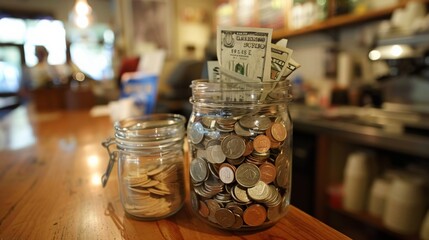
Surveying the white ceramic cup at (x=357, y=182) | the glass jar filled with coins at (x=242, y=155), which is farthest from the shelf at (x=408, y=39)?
the glass jar filled with coins at (x=242, y=155)

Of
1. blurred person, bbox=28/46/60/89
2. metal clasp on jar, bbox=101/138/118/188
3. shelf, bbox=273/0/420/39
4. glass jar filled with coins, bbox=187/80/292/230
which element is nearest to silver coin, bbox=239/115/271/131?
glass jar filled with coins, bbox=187/80/292/230

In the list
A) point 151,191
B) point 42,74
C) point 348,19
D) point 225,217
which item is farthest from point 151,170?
point 42,74

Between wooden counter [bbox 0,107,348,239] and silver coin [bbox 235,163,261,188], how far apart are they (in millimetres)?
73

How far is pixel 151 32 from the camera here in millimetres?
3422

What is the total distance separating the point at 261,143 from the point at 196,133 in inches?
3.9

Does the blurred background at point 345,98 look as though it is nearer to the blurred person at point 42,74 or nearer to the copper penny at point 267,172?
the blurred person at point 42,74

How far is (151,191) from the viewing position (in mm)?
387

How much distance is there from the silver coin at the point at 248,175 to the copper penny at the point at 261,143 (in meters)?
0.02

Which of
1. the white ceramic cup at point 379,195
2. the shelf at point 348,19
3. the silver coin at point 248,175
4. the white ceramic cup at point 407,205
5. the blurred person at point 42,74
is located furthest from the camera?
the blurred person at point 42,74

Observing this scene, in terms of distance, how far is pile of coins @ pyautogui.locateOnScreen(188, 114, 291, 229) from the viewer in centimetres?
34

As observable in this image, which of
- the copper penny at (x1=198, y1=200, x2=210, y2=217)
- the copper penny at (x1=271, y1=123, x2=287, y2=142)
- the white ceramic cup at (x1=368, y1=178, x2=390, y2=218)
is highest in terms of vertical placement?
the copper penny at (x1=271, y1=123, x2=287, y2=142)

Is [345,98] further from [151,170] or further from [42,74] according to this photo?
[42,74]

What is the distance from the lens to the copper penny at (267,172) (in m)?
0.35

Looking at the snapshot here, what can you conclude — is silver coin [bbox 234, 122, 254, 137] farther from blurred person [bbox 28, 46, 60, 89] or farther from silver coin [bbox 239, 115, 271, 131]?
blurred person [bbox 28, 46, 60, 89]
